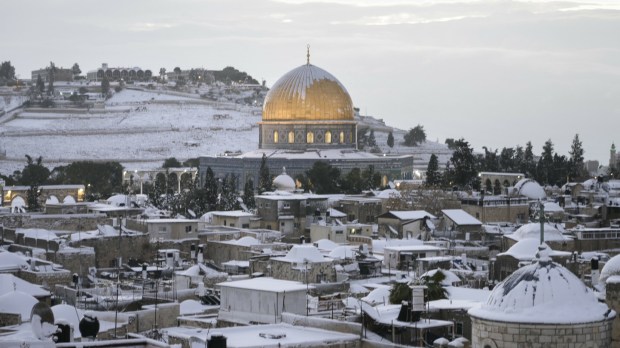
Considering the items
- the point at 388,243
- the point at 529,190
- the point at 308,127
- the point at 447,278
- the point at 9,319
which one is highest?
the point at 308,127

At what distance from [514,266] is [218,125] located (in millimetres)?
116082

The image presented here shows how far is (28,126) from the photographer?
488 ft

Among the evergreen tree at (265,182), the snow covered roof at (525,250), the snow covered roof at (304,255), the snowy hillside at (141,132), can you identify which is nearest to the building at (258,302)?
the snow covered roof at (525,250)

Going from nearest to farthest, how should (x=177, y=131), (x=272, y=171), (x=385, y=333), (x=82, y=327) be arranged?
1. (x=82, y=327)
2. (x=385, y=333)
3. (x=272, y=171)
4. (x=177, y=131)

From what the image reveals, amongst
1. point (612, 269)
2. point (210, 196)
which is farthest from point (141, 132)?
point (612, 269)

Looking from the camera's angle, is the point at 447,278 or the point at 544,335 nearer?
the point at 544,335

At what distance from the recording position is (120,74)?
629 ft

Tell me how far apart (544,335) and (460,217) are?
38.3m

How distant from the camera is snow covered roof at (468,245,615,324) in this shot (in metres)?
15.8

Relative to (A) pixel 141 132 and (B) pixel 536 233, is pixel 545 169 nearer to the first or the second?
(B) pixel 536 233

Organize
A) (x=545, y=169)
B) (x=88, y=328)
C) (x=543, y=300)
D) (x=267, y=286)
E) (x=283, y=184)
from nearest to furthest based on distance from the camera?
(x=543, y=300) < (x=88, y=328) < (x=267, y=286) < (x=283, y=184) < (x=545, y=169)

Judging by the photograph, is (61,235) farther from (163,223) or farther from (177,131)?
(177,131)

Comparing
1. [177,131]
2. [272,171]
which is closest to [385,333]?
[272,171]

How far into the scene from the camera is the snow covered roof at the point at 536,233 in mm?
39594
